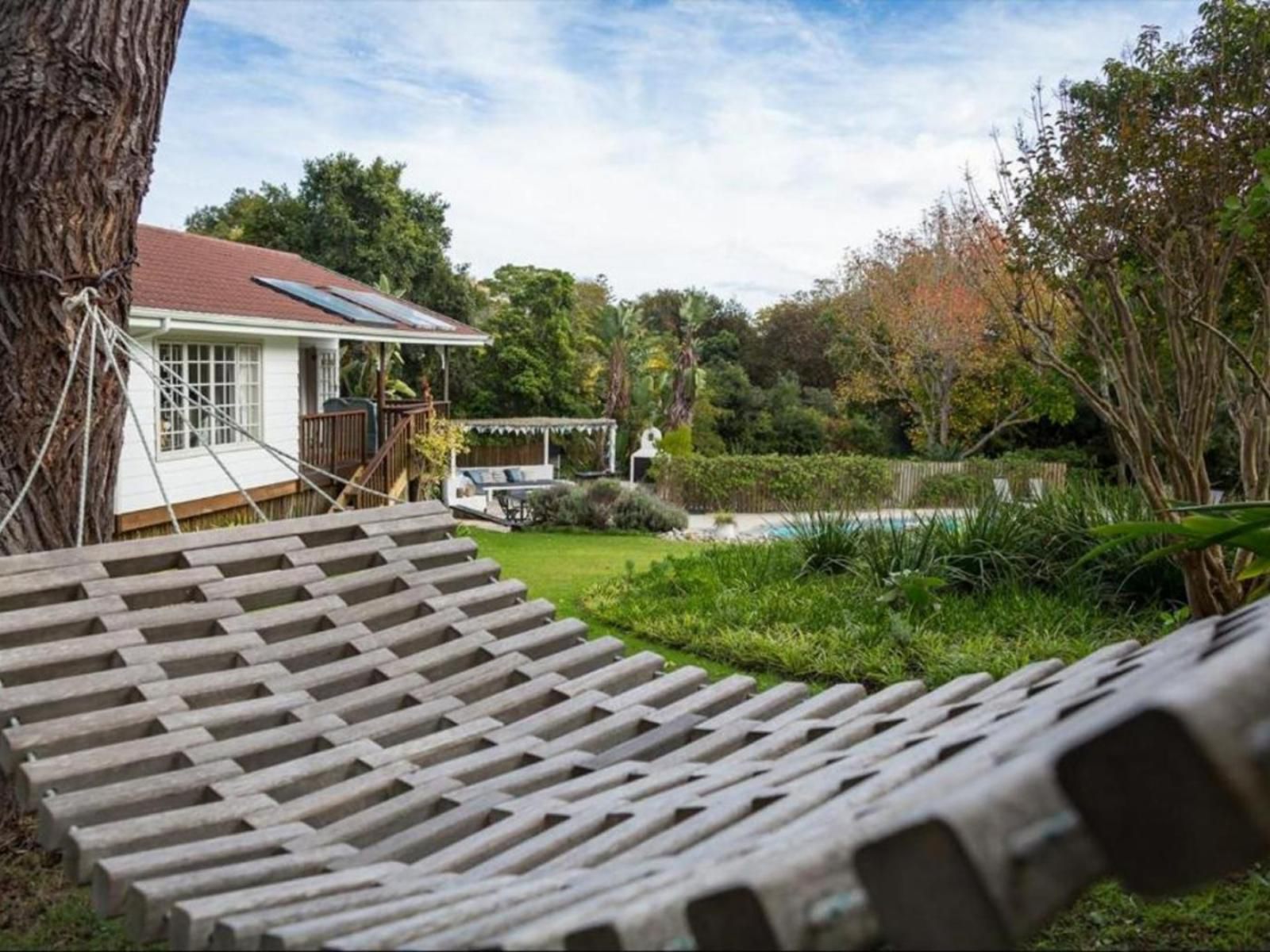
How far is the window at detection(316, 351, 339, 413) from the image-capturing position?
18953mm

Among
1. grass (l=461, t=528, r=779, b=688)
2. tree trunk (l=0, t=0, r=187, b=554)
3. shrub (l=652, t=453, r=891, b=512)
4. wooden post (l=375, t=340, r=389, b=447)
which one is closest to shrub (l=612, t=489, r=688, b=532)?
grass (l=461, t=528, r=779, b=688)

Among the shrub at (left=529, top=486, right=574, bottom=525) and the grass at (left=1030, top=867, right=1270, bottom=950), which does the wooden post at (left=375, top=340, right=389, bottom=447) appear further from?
the grass at (left=1030, top=867, right=1270, bottom=950)

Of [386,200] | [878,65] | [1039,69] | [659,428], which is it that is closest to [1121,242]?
[1039,69]

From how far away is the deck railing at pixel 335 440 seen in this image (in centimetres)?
1549

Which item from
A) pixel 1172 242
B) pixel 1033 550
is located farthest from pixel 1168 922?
pixel 1033 550

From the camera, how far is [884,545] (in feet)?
30.8

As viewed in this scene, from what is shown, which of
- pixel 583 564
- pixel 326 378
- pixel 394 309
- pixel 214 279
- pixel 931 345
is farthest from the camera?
pixel 931 345

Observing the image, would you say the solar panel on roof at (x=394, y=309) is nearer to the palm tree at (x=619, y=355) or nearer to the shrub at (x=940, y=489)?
the palm tree at (x=619, y=355)

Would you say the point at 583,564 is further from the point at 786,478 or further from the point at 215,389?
the point at 786,478

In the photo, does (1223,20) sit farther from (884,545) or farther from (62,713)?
(62,713)

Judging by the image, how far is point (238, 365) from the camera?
576 inches

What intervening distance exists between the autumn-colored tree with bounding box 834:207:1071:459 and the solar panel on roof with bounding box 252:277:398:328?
13.1 m

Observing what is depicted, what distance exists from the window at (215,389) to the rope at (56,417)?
29.2ft

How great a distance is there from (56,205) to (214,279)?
38.6 ft
